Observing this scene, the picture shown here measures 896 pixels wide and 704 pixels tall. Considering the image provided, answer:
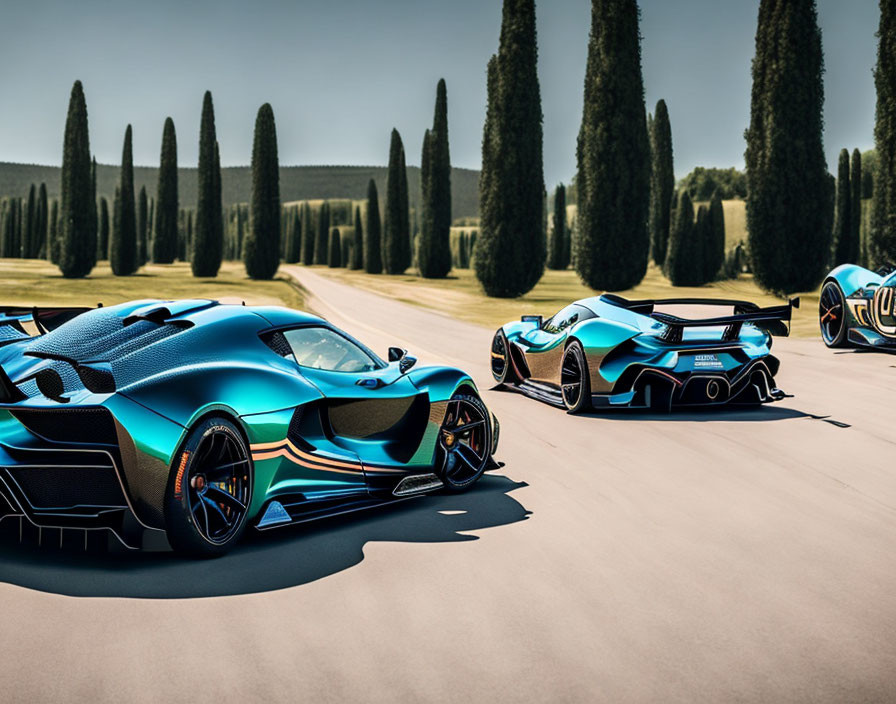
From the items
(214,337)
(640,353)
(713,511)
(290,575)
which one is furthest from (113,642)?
(640,353)

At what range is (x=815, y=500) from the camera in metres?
6.68

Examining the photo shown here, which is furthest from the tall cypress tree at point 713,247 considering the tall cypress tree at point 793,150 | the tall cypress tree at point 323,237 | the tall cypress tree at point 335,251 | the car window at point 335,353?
the tall cypress tree at point 323,237

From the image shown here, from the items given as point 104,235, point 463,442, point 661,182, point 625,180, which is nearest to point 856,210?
point 661,182

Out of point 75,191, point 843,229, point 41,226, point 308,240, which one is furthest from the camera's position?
point 308,240

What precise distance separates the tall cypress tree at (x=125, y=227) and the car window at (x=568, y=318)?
189 ft

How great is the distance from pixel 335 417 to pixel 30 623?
2.20 metres

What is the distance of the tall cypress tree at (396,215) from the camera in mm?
74562

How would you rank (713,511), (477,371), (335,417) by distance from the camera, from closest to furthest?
(335,417) < (713,511) < (477,371)

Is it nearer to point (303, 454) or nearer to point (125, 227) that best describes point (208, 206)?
point (125, 227)

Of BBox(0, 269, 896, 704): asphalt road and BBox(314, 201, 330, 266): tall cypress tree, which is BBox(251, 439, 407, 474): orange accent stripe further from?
BBox(314, 201, 330, 266): tall cypress tree

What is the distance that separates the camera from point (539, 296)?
143 ft

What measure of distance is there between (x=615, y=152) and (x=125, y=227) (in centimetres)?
3945

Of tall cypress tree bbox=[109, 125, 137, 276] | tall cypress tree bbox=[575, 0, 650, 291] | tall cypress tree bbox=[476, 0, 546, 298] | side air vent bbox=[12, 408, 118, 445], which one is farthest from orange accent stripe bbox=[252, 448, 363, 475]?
tall cypress tree bbox=[109, 125, 137, 276]

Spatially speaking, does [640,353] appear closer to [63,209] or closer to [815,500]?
[815,500]
